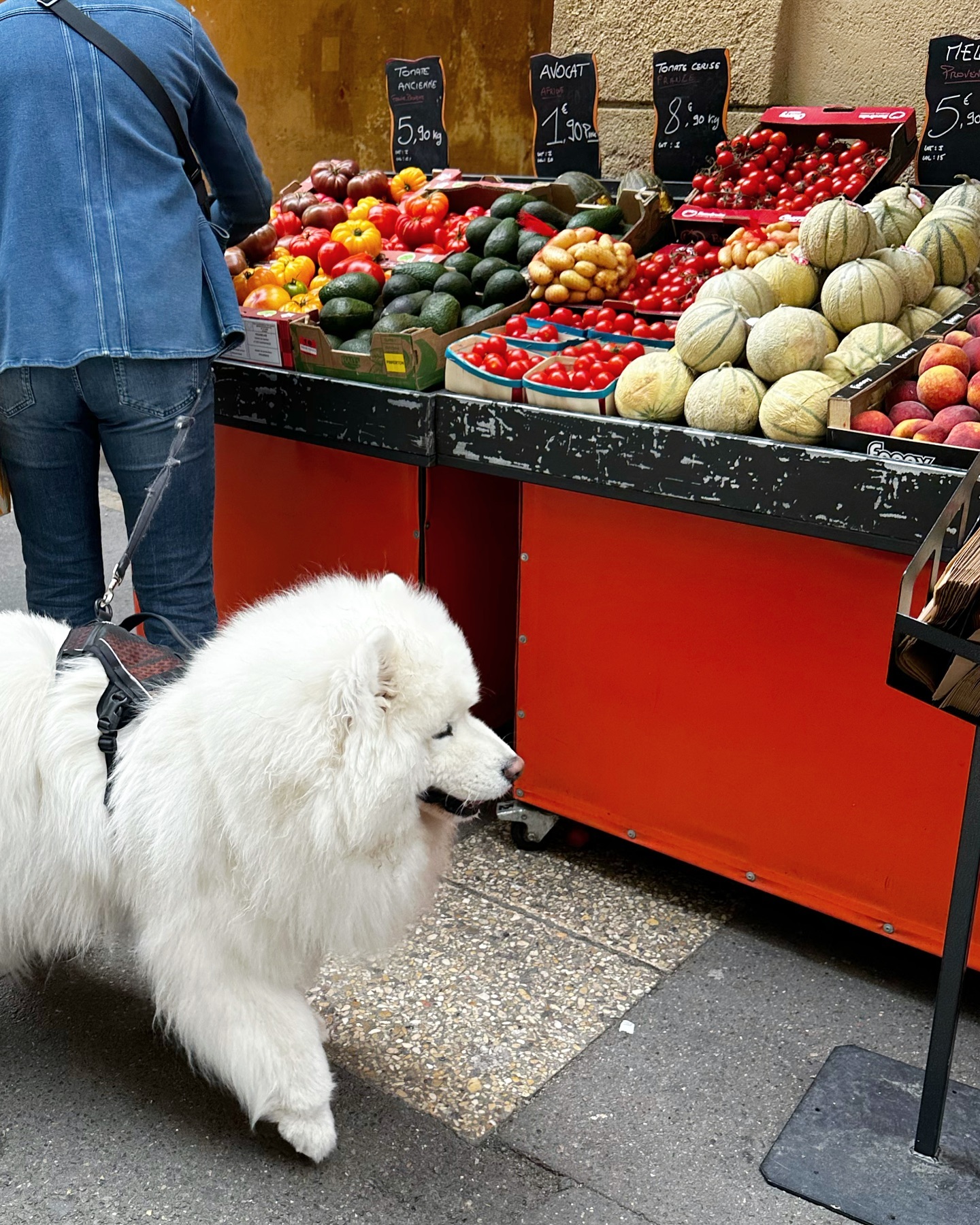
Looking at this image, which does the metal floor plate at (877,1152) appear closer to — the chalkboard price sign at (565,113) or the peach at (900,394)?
the peach at (900,394)

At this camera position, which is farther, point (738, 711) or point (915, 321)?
point (915, 321)

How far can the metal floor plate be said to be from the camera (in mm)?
2250

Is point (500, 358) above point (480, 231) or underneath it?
underneath

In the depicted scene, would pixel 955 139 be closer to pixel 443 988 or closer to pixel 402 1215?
pixel 443 988

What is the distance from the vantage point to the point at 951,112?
3.97m

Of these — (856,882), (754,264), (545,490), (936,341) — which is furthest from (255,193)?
(856,882)

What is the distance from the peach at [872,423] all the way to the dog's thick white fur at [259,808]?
1164mm

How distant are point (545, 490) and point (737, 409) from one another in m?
0.60

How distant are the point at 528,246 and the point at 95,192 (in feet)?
5.47

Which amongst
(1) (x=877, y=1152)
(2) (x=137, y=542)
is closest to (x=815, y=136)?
(2) (x=137, y=542)

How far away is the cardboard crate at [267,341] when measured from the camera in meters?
3.56

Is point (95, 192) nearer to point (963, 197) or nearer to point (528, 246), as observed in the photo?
point (528, 246)

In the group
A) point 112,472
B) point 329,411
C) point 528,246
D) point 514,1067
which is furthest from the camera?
point 528,246

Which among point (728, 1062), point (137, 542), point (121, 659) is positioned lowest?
point (728, 1062)
